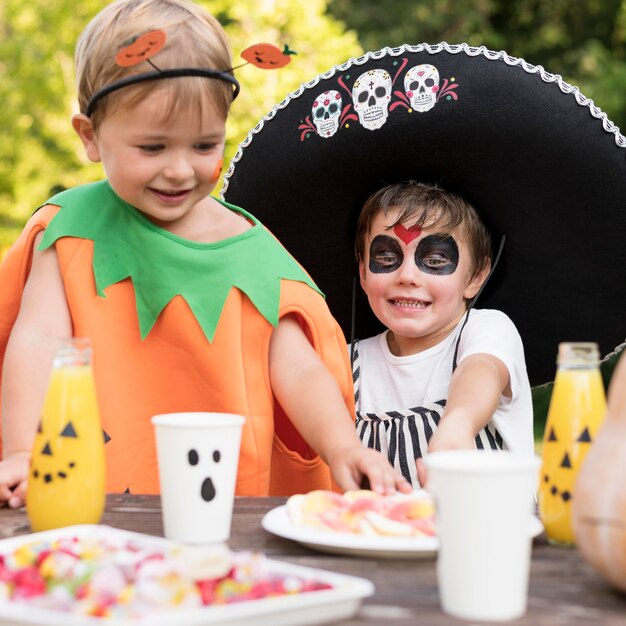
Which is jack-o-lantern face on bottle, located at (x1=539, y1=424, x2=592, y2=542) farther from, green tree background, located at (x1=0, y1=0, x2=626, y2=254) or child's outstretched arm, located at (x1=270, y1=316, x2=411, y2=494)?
green tree background, located at (x1=0, y1=0, x2=626, y2=254)

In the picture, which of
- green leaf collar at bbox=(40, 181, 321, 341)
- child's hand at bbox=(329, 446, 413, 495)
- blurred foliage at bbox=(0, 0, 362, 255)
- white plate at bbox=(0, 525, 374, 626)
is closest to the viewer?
white plate at bbox=(0, 525, 374, 626)

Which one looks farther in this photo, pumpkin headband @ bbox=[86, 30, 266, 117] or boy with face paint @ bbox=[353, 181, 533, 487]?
boy with face paint @ bbox=[353, 181, 533, 487]

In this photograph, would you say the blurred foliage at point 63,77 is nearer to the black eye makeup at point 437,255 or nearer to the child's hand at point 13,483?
the black eye makeup at point 437,255

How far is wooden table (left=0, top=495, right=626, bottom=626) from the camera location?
3.70 feet

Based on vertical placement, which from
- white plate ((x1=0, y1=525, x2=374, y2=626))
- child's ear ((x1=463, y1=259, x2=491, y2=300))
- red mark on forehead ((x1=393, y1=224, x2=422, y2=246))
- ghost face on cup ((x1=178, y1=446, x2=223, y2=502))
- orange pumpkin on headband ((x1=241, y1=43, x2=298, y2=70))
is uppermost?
orange pumpkin on headband ((x1=241, y1=43, x2=298, y2=70))

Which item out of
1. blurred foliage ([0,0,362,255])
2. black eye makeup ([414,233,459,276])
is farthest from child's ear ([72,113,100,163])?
Answer: blurred foliage ([0,0,362,255])

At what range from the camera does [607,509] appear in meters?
1.18

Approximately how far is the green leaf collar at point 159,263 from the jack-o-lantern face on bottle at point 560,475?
0.84m

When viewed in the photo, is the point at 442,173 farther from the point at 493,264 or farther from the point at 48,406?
the point at 48,406

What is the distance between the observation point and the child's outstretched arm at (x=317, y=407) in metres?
1.82

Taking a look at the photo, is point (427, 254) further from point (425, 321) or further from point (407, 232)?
point (425, 321)

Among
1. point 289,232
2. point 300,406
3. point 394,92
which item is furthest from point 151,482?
point 394,92

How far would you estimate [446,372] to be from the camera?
106 inches

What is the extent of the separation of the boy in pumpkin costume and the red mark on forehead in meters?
0.46
